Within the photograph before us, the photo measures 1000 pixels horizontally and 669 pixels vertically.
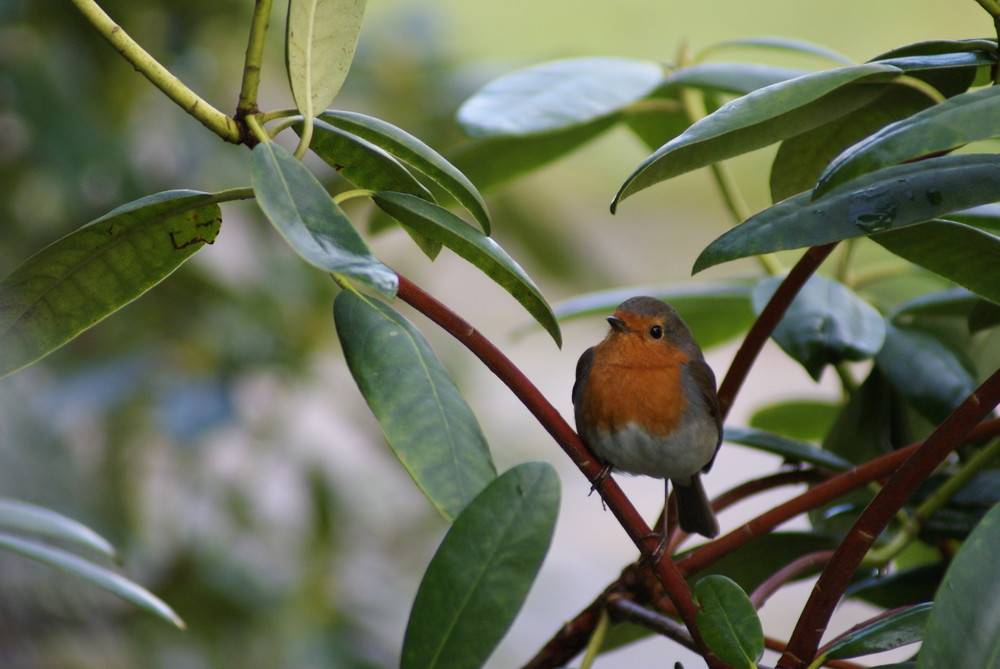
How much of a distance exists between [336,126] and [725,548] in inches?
16.9

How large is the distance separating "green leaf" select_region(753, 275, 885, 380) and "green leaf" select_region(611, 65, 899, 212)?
20 centimetres

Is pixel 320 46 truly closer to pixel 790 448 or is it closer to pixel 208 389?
pixel 790 448

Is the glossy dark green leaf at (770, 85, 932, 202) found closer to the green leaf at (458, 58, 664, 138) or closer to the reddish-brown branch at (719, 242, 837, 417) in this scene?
the reddish-brown branch at (719, 242, 837, 417)

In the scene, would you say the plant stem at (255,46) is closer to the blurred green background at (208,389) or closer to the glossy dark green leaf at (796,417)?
the glossy dark green leaf at (796,417)

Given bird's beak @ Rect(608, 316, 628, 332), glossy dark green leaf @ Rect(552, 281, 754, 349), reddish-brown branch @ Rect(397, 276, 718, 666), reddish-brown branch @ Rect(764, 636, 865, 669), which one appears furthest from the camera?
bird's beak @ Rect(608, 316, 628, 332)

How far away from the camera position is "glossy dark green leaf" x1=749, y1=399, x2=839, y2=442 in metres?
1.16

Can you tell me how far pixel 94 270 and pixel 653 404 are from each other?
663mm

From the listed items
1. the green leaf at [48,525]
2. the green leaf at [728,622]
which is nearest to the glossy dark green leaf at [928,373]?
the green leaf at [728,622]

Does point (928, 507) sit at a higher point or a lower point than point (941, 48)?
lower

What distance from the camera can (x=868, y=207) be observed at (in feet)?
1.81

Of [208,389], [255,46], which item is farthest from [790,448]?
[208,389]

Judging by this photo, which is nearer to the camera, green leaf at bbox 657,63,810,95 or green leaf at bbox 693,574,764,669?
green leaf at bbox 693,574,764,669

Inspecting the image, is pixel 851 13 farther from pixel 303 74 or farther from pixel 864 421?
pixel 303 74

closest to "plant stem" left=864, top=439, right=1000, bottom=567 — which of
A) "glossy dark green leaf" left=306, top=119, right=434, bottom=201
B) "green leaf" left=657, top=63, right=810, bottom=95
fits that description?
"green leaf" left=657, top=63, right=810, bottom=95
